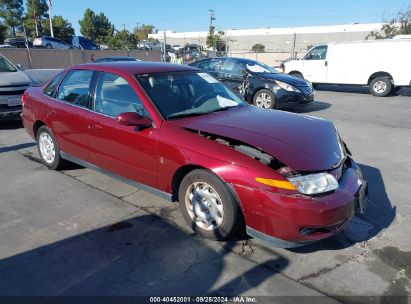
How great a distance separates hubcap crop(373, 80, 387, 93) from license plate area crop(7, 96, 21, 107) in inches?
472

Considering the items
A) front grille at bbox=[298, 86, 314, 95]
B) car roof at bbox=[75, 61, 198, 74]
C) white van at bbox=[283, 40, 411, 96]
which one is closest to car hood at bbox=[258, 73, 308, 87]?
front grille at bbox=[298, 86, 314, 95]

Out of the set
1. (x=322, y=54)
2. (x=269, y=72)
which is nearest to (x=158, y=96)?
(x=269, y=72)

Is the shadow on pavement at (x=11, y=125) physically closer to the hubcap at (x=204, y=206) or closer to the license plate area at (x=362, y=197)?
the hubcap at (x=204, y=206)

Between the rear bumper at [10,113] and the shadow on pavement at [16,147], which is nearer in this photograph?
the shadow on pavement at [16,147]

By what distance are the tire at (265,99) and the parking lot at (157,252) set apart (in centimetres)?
489

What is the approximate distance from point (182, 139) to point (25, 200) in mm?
2278

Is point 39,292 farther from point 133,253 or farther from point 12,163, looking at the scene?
point 12,163

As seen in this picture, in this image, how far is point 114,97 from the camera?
4168mm

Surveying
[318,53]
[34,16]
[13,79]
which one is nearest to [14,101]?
[13,79]

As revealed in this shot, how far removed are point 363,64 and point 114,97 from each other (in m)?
12.0

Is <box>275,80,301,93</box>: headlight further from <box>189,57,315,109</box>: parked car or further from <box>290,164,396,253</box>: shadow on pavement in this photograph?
<box>290,164,396,253</box>: shadow on pavement

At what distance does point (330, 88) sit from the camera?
16641 mm

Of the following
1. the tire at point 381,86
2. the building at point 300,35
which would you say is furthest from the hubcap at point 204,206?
the building at point 300,35

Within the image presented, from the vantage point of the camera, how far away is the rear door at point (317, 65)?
47.7 feet
